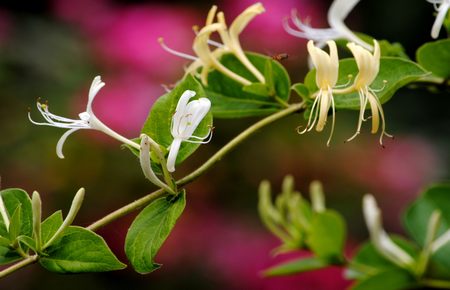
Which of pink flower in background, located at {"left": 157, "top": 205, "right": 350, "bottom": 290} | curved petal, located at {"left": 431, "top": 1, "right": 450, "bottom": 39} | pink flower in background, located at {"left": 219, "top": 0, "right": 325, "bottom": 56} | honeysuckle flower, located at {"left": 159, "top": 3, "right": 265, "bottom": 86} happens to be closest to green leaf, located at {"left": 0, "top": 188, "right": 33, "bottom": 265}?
honeysuckle flower, located at {"left": 159, "top": 3, "right": 265, "bottom": 86}

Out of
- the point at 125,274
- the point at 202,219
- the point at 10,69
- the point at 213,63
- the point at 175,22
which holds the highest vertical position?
the point at 175,22

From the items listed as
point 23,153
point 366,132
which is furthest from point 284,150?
point 23,153

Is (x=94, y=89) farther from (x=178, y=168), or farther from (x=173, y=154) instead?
(x=178, y=168)

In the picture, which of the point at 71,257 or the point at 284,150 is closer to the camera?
the point at 71,257

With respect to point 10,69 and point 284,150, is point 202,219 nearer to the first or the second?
point 284,150

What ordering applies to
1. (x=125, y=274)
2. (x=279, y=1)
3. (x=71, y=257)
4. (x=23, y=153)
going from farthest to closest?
(x=279, y=1) < (x=125, y=274) < (x=23, y=153) < (x=71, y=257)

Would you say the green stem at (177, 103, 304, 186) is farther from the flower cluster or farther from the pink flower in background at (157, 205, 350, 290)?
the pink flower in background at (157, 205, 350, 290)
